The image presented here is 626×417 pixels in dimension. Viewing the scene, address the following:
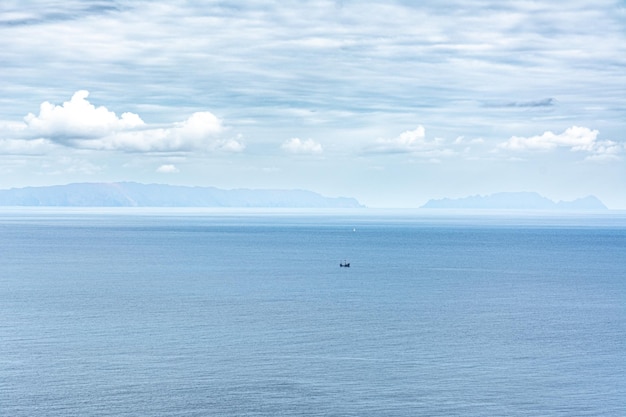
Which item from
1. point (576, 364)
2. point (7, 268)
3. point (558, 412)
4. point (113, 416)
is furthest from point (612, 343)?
point (7, 268)

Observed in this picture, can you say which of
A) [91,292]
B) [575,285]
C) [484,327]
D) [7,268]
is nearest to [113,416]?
[484,327]

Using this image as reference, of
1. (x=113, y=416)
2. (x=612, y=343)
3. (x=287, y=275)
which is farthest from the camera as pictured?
(x=287, y=275)

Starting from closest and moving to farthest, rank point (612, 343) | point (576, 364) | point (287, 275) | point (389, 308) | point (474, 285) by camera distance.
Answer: point (576, 364), point (612, 343), point (389, 308), point (474, 285), point (287, 275)

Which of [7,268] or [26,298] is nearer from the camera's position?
[26,298]

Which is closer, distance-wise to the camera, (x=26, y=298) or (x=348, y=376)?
(x=348, y=376)

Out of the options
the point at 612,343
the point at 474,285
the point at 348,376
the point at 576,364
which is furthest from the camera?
the point at 474,285

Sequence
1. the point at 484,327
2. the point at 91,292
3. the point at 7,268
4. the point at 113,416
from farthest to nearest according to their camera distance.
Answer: the point at 7,268, the point at 91,292, the point at 484,327, the point at 113,416

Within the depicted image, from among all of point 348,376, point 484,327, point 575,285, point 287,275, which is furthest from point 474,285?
point 348,376

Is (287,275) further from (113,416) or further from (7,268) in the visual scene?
(113,416)

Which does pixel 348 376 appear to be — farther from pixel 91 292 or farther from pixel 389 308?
pixel 91 292
